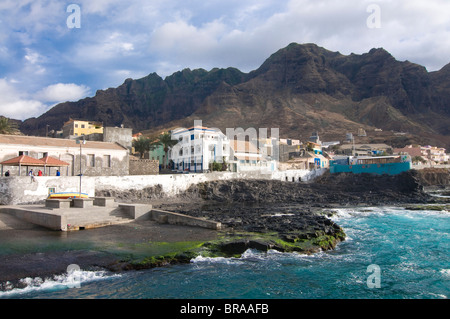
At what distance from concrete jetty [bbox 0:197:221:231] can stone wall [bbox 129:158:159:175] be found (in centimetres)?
1783

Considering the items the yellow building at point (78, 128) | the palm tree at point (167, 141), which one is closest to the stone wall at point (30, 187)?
the palm tree at point (167, 141)

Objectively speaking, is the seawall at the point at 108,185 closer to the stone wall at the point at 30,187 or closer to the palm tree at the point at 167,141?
the stone wall at the point at 30,187

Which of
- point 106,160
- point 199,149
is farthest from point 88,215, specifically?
point 199,149

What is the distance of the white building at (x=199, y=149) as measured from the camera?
4981 cm

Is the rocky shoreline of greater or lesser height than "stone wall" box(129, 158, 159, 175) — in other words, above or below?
below

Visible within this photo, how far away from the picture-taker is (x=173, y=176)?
124 ft

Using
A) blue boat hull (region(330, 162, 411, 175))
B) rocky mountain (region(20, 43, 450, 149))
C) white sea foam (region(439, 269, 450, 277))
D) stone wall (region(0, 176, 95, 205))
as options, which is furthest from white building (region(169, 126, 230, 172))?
rocky mountain (region(20, 43, 450, 149))

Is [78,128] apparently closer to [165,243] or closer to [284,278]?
[165,243]

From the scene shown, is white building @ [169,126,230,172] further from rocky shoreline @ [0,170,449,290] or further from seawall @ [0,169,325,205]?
rocky shoreline @ [0,170,449,290]

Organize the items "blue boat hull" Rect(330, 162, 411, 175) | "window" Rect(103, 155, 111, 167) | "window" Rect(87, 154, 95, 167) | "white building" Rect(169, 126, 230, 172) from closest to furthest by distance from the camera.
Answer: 1. "window" Rect(87, 154, 95, 167)
2. "window" Rect(103, 155, 111, 167)
3. "white building" Rect(169, 126, 230, 172)
4. "blue boat hull" Rect(330, 162, 411, 175)

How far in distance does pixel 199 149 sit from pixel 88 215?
32281 millimetres

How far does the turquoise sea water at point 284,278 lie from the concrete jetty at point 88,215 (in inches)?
258

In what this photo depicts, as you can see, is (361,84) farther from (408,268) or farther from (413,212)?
(408,268)

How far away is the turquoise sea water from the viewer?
9727 millimetres
